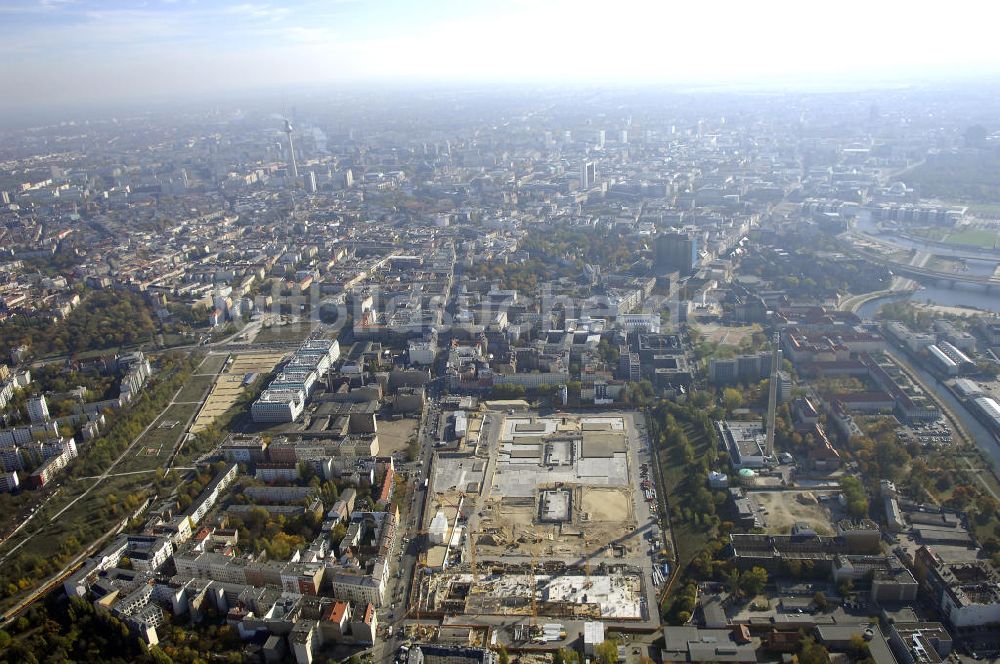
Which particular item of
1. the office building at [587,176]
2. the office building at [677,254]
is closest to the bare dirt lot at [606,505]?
the office building at [677,254]

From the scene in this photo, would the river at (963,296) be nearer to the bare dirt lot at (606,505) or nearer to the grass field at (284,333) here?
the bare dirt lot at (606,505)

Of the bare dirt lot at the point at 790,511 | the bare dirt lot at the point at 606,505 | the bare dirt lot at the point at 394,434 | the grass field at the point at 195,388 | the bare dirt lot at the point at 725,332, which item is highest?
the bare dirt lot at the point at 725,332

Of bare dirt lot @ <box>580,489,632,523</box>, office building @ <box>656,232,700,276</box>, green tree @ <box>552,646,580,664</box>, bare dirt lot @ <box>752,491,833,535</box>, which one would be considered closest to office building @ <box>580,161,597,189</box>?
office building @ <box>656,232,700,276</box>

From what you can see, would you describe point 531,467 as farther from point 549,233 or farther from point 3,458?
point 549,233

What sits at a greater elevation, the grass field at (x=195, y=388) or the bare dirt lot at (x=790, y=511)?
the bare dirt lot at (x=790, y=511)

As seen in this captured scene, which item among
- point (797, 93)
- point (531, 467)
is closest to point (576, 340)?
point (531, 467)

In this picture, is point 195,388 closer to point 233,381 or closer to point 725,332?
point 233,381

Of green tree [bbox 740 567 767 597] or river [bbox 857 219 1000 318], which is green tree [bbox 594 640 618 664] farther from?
river [bbox 857 219 1000 318]
